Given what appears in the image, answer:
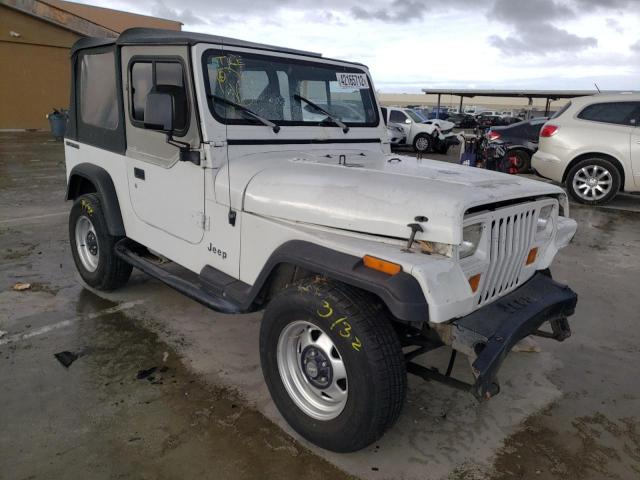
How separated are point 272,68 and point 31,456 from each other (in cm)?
267

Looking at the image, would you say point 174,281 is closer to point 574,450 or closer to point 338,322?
point 338,322

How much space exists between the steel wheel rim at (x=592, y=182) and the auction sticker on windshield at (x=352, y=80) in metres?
6.19

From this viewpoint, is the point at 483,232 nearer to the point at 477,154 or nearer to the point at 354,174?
the point at 354,174

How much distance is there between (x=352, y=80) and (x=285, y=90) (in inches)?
26.1

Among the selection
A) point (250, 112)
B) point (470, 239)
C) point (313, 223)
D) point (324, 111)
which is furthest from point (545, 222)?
point (250, 112)

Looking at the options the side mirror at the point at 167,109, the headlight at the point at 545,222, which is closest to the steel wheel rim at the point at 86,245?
the side mirror at the point at 167,109

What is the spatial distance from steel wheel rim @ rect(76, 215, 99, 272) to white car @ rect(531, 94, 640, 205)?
25.1ft

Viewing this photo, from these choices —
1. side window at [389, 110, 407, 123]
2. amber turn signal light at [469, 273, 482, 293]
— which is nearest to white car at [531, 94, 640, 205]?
amber turn signal light at [469, 273, 482, 293]

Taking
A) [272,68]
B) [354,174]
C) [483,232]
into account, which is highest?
[272,68]

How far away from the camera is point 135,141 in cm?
369

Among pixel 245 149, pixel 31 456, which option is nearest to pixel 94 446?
pixel 31 456

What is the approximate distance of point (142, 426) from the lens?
108 inches

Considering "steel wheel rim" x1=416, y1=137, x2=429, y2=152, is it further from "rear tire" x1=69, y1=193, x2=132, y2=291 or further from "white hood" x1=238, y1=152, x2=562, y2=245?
"white hood" x1=238, y1=152, x2=562, y2=245

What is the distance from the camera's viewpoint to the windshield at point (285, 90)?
3.16m
